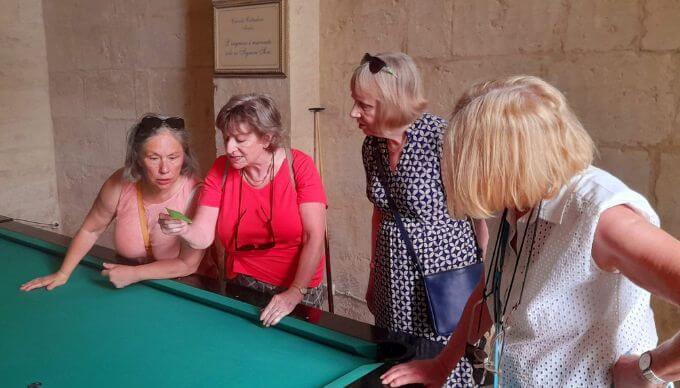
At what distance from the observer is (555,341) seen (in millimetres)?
1170

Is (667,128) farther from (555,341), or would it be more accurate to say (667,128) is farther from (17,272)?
(17,272)

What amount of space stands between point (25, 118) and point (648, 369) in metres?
4.94

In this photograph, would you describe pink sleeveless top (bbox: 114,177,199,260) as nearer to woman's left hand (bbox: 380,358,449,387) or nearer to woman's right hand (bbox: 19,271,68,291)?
woman's right hand (bbox: 19,271,68,291)

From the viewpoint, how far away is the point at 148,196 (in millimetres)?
2402

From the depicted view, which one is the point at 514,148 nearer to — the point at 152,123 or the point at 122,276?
the point at 122,276

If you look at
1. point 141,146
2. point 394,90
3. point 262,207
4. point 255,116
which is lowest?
point 262,207

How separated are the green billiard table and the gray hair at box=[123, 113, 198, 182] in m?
0.48

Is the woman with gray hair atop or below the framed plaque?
below

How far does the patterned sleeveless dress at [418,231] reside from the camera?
6.56 ft

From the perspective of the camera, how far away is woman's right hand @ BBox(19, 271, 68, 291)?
211cm

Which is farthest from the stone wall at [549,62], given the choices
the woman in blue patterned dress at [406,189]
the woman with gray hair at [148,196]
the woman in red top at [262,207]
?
the woman with gray hair at [148,196]

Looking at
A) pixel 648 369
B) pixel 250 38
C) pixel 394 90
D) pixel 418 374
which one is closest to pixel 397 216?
pixel 394 90

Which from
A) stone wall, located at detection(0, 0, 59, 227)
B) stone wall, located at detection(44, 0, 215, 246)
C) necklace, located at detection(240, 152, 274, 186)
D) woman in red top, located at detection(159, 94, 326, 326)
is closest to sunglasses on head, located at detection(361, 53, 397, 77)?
woman in red top, located at detection(159, 94, 326, 326)

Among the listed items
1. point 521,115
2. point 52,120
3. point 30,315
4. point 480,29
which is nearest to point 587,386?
point 521,115
